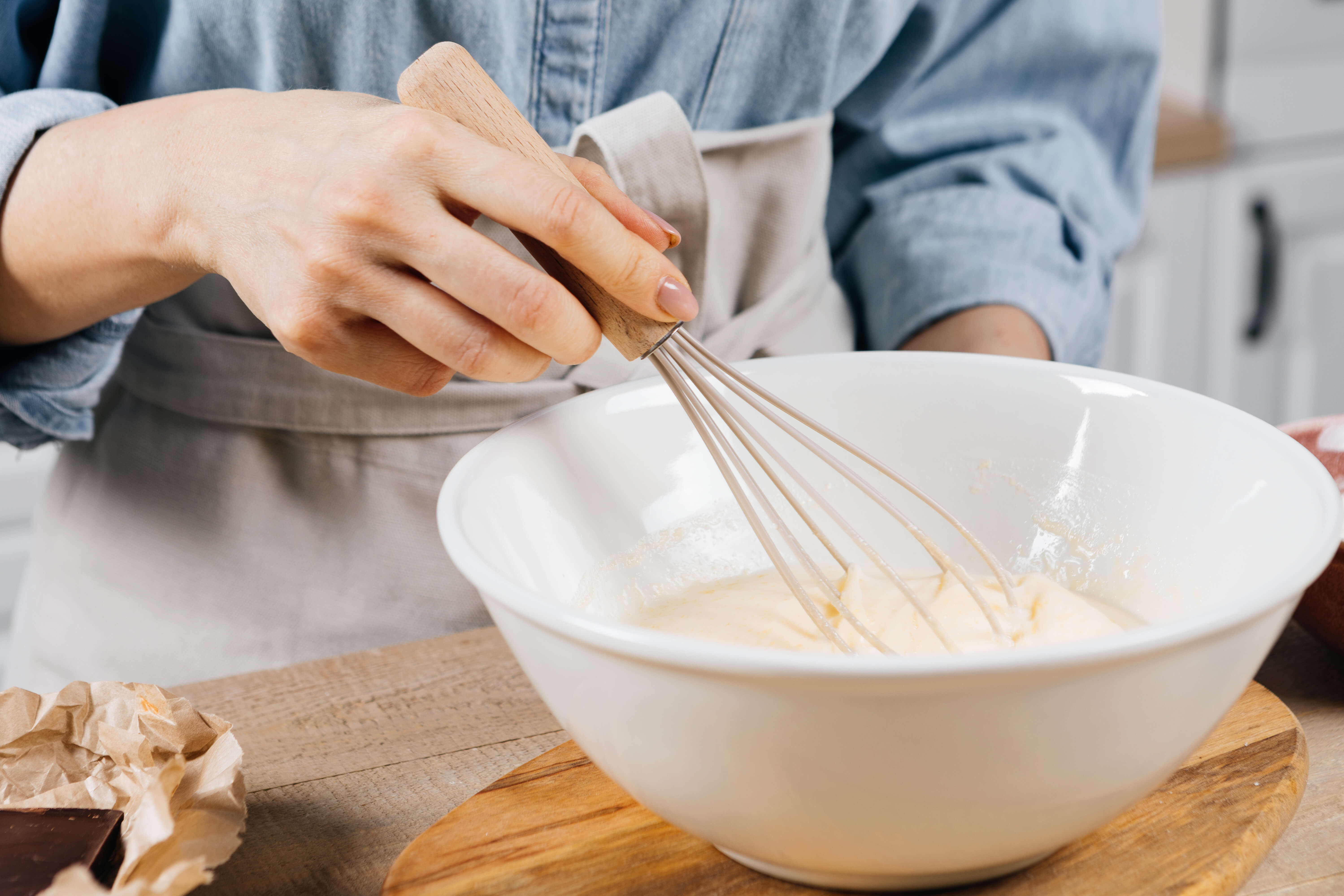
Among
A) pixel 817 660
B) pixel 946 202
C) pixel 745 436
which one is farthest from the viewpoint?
pixel 946 202

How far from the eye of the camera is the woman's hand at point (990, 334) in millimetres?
753

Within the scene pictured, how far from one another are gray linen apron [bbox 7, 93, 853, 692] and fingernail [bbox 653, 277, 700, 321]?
264 mm

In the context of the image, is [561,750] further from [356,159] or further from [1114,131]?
[1114,131]

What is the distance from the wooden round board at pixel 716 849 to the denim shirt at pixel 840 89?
16.1 inches

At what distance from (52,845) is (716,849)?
223 millimetres

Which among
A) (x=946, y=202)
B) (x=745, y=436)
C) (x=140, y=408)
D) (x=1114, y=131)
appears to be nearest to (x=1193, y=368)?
(x=1114, y=131)

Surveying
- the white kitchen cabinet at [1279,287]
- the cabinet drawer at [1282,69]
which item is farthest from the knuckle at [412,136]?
the cabinet drawer at [1282,69]

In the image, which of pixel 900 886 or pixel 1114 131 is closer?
pixel 900 886

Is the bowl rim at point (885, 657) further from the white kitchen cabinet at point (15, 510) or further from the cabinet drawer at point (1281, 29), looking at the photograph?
the cabinet drawer at point (1281, 29)

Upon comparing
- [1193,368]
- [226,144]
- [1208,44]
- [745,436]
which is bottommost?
[1193,368]

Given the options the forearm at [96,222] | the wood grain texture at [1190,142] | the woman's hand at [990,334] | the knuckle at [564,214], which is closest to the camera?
the knuckle at [564,214]

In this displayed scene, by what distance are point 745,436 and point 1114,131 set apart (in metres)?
0.58

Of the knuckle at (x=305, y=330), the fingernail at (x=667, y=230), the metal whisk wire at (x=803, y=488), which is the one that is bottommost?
the metal whisk wire at (x=803, y=488)

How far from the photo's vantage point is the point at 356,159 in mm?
380
